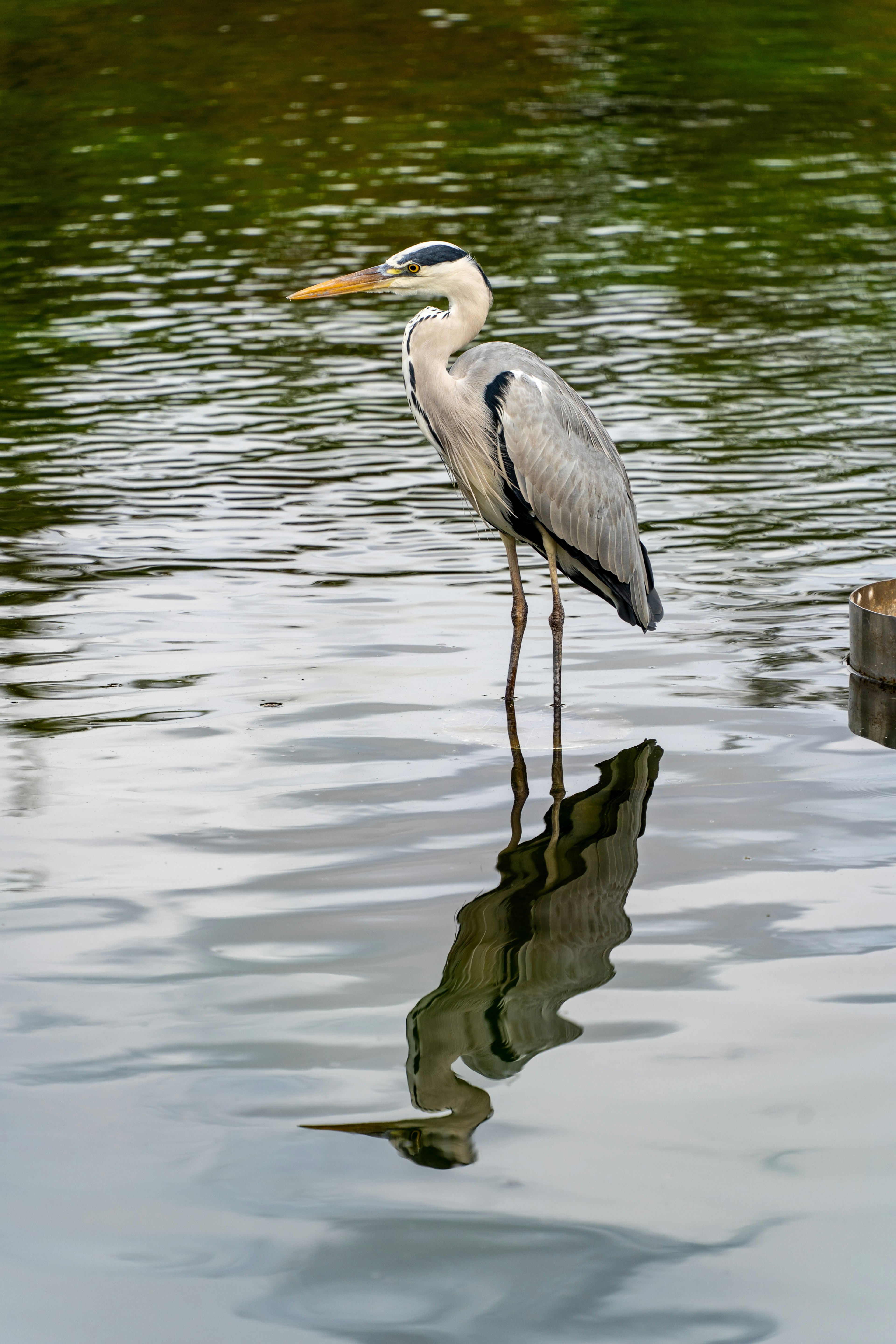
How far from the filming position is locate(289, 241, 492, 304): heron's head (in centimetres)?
812

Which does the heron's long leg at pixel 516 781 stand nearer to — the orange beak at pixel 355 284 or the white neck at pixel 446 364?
the white neck at pixel 446 364

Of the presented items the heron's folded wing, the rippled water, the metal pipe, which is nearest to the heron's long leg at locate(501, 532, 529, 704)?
the rippled water

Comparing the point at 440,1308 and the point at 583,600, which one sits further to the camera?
the point at 583,600

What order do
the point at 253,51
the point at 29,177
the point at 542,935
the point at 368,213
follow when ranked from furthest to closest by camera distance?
the point at 253,51
the point at 29,177
the point at 368,213
the point at 542,935

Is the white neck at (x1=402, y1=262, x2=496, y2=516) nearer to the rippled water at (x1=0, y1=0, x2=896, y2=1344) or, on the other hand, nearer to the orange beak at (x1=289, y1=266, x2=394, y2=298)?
the orange beak at (x1=289, y1=266, x2=394, y2=298)

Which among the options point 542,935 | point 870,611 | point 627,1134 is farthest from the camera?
point 870,611

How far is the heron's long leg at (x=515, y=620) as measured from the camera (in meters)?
8.28

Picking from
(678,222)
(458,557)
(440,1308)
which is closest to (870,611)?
(458,557)

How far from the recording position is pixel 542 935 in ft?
19.9

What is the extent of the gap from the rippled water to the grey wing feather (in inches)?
27.1

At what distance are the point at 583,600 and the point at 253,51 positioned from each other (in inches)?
1171

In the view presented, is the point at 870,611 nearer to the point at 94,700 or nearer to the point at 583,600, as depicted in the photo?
the point at 583,600

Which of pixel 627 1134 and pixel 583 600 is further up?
pixel 627 1134

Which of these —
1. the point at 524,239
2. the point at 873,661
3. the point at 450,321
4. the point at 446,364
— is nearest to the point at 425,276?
the point at 450,321
